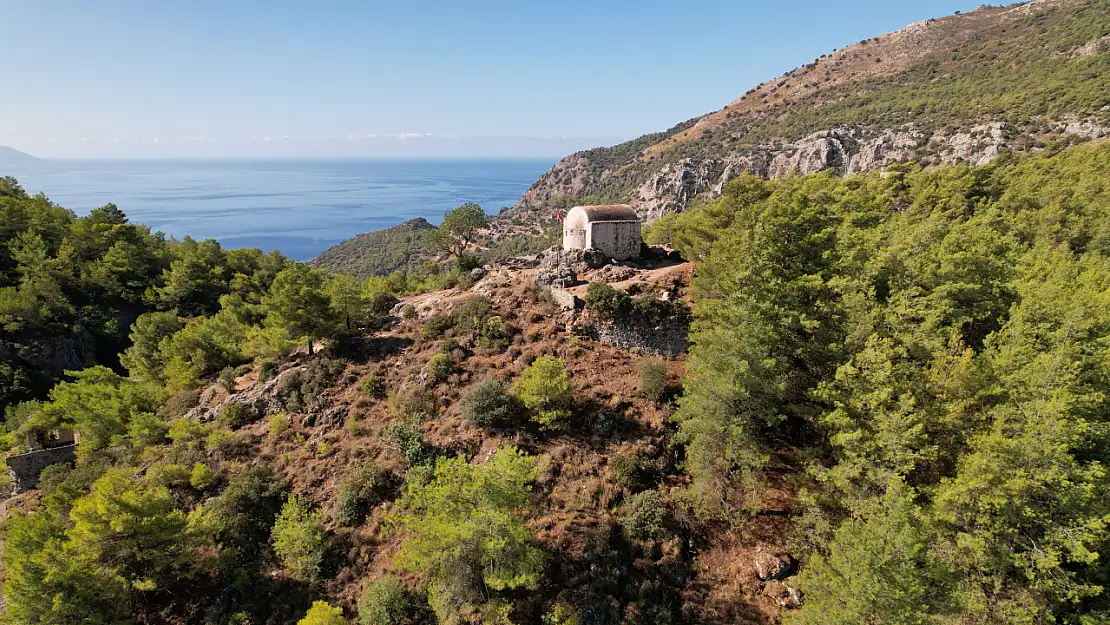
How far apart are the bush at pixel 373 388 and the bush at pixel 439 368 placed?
3.60 m

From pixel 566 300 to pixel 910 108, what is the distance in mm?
111043

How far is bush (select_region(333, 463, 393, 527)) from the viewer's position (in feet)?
73.1

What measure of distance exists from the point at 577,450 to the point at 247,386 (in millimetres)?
26179

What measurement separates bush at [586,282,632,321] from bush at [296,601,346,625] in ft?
67.9

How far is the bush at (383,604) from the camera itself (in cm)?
1770

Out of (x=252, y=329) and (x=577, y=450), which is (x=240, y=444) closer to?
(x=252, y=329)

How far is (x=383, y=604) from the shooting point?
17922 mm

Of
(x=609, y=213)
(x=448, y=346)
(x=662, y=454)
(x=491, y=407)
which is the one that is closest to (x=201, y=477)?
(x=448, y=346)

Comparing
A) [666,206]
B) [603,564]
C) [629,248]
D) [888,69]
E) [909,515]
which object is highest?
[888,69]

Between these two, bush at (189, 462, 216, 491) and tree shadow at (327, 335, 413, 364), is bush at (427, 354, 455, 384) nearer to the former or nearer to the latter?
tree shadow at (327, 335, 413, 364)

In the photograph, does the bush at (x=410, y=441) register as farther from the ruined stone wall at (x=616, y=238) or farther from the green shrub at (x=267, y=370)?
the ruined stone wall at (x=616, y=238)

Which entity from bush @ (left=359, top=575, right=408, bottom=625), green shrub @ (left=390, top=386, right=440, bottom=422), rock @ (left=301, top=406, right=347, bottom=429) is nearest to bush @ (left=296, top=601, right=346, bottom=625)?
bush @ (left=359, top=575, right=408, bottom=625)

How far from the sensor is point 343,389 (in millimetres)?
29922

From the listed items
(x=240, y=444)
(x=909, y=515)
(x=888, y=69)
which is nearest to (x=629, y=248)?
(x=909, y=515)
